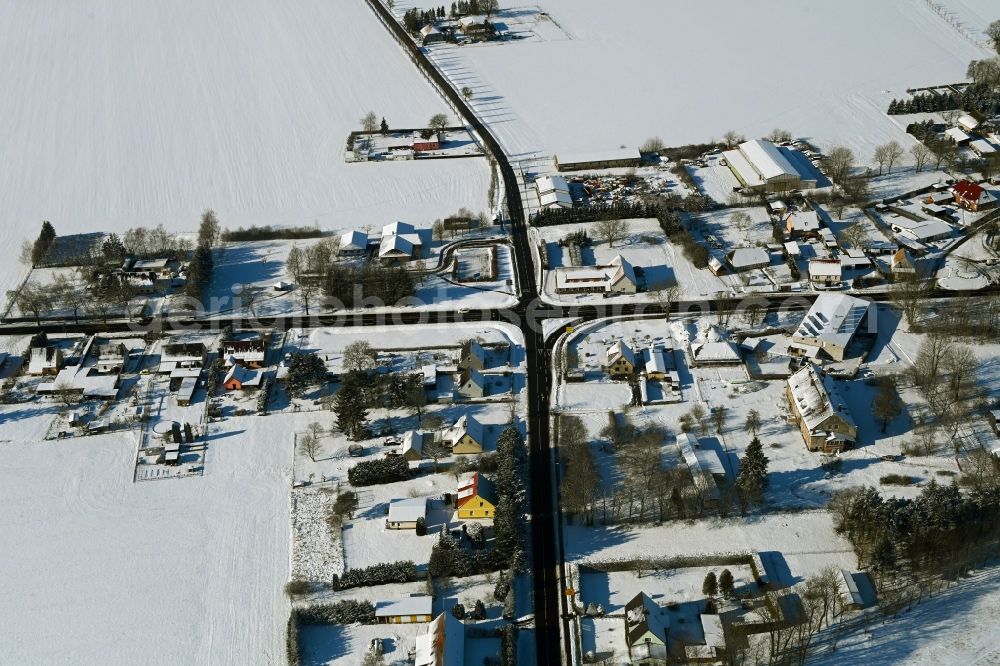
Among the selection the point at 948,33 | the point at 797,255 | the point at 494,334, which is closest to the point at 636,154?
the point at 797,255

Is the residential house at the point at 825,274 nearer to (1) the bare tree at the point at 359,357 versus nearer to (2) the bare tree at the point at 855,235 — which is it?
(2) the bare tree at the point at 855,235

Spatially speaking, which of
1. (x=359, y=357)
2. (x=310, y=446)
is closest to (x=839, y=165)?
(x=359, y=357)

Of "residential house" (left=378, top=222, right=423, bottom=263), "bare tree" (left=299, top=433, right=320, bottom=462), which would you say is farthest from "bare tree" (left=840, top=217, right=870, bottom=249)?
"bare tree" (left=299, top=433, right=320, bottom=462)

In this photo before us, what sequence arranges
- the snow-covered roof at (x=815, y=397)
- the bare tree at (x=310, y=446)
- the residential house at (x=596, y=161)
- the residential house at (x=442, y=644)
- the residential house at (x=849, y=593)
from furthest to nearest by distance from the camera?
the residential house at (x=596, y=161), the bare tree at (x=310, y=446), the snow-covered roof at (x=815, y=397), the residential house at (x=849, y=593), the residential house at (x=442, y=644)

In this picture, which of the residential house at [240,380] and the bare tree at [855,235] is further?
the bare tree at [855,235]

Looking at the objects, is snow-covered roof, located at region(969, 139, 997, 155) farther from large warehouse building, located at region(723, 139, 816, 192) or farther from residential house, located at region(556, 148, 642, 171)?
residential house, located at region(556, 148, 642, 171)

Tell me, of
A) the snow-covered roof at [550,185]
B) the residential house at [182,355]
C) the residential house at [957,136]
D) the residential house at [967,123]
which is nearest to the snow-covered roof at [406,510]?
the residential house at [182,355]
